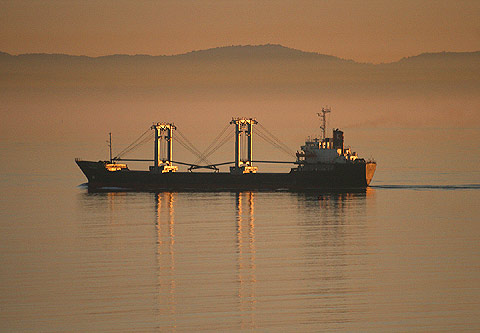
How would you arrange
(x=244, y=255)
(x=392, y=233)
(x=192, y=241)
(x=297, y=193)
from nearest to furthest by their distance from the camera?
(x=244, y=255) → (x=192, y=241) → (x=392, y=233) → (x=297, y=193)

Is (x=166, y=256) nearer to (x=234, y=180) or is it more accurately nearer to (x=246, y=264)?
(x=246, y=264)

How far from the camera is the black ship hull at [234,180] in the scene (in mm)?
90625

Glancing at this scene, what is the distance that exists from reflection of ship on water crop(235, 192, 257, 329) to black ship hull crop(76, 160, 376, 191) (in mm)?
22578

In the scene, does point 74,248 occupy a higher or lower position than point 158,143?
lower

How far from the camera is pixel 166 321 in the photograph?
2677 cm

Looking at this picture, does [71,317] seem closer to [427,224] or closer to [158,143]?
[427,224]

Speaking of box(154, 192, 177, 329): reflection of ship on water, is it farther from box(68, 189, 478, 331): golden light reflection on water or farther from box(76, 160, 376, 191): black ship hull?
box(76, 160, 376, 191): black ship hull

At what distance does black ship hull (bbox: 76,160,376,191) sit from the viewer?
90.6 m

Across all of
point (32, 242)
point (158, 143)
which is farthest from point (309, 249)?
point (158, 143)

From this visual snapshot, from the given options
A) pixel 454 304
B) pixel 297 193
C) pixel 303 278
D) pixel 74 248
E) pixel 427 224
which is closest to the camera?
pixel 454 304

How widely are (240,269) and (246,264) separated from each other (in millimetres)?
1464

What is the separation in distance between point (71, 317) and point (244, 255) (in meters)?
14.6

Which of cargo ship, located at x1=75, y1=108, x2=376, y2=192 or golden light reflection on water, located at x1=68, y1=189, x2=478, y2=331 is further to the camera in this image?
cargo ship, located at x1=75, y1=108, x2=376, y2=192

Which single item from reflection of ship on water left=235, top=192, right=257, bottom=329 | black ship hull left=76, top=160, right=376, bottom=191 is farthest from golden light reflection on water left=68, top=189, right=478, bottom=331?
black ship hull left=76, top=160, right=376, bottom=191
